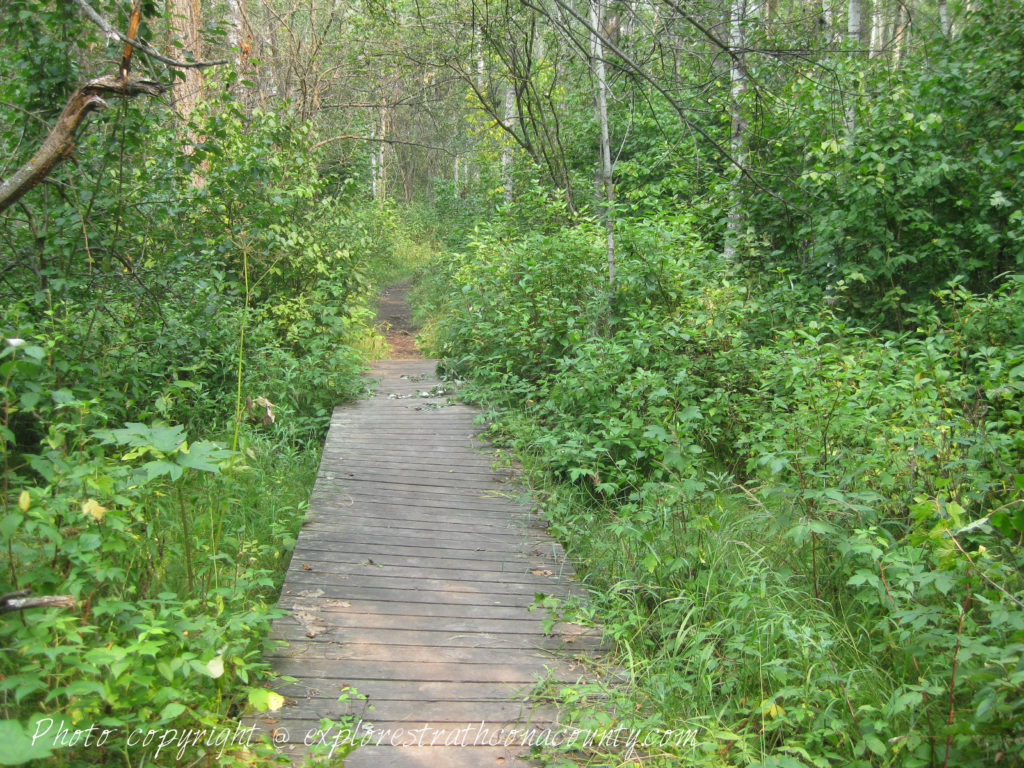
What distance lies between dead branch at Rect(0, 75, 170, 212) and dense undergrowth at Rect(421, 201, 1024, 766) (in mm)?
3444

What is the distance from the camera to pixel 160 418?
212 inches

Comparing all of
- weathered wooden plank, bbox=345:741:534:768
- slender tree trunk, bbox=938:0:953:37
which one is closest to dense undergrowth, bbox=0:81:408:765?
weathered wooden plank, bbox=345:741:534:768

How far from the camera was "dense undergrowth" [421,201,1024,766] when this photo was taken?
9.11 feet

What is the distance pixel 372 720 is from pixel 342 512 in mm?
2392

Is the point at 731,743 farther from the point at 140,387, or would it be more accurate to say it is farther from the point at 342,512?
the point at 140,387

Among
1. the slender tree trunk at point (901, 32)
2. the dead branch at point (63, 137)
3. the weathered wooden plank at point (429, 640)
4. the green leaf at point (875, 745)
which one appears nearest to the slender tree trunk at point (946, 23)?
the slender tree trunk at point (901, 32)

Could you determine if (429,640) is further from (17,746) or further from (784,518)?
(17,746)

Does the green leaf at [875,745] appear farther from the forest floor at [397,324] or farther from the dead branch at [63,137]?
the forest floor at [397,324]

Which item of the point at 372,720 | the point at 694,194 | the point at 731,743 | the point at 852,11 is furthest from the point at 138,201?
the point at 852,11

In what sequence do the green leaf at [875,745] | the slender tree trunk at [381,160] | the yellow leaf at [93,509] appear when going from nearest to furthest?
the yellow leaf at [93,509], the green leaf at [875,745], the slender tree trunk at [381,160]

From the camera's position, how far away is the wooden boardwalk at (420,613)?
299 cm

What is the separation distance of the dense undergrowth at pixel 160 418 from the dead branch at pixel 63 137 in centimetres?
67

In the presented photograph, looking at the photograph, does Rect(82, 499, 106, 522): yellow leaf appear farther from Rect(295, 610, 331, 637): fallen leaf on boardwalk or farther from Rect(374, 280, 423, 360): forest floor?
Rect(374, 280, 423, 360): forest floor

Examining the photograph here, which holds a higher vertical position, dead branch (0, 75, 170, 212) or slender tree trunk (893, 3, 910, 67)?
slender tree trunk (893, 3, 910, 67)
